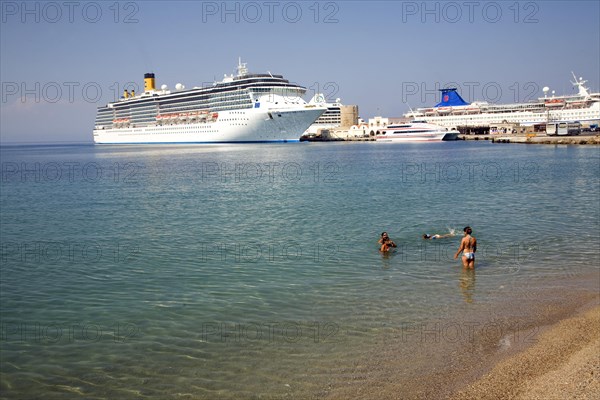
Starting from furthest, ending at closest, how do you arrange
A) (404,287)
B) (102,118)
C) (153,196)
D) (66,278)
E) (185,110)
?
1. (102,118)
2. (185,110)
3. (153,196)
4. (66,278)
5. (404,287)

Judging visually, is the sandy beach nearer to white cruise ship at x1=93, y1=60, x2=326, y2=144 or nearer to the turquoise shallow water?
the turquoise shallow water

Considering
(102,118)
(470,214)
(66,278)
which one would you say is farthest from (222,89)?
(66,278)

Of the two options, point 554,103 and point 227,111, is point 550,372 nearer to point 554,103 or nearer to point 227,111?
point 227,111

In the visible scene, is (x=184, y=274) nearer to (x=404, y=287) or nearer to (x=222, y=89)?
(x=404, y=287)

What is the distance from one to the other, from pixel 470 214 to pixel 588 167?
83.5 ft

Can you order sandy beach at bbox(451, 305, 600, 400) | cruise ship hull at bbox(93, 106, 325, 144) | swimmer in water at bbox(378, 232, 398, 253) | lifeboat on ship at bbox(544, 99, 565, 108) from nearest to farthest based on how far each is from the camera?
sandy beach at bbox(451, 305, 600, 400)
swimmer in water at bbox(378, 232, 398, 253)
cruise ship hull at bbox(93, 106, 325, 144)
lifeboat on ship at bbox(544, 99, 565, 108)

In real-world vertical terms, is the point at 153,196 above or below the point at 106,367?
above

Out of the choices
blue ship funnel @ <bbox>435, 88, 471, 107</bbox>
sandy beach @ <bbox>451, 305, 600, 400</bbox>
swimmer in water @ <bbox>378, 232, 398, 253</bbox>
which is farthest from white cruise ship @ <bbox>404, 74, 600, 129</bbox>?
sandy beach @ <bbox>451, 305, 600, 400</bbox>

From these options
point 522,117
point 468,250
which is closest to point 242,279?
point 468,250

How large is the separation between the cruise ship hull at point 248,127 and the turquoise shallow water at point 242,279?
56575 millimetres

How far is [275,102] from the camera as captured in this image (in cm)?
8262

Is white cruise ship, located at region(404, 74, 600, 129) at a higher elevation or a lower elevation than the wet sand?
higher

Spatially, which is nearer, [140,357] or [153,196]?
[140,357]

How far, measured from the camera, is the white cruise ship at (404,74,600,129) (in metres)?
105
